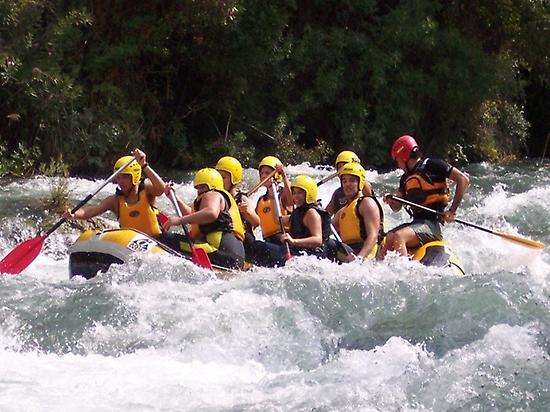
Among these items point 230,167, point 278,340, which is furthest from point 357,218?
point 278,340

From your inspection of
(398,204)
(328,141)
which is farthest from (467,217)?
(328,141)

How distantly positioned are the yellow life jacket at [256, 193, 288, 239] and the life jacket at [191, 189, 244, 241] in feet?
2.23

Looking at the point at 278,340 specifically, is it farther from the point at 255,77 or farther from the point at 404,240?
the point at 255,77

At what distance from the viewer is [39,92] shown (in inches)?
537

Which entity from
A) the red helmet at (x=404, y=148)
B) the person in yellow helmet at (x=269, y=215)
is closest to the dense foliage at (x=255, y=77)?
the person in yellow helmet at (x=269, y=215)

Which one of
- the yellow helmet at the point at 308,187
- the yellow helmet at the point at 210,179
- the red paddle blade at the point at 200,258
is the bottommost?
the red paddle blade at the point at 200,258

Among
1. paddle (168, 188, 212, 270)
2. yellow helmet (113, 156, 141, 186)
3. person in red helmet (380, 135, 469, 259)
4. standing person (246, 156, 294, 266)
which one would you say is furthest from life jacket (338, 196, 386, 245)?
yellow helmet (113, 156, 141, 186)

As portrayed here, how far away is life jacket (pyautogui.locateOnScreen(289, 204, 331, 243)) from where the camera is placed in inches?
359

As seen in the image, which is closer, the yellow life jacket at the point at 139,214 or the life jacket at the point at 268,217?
the yellow life jacket at the point at 139,214

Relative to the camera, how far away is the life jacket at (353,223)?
358 inches

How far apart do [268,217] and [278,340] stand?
3.01 metres

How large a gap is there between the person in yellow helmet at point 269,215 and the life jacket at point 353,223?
1.90ft

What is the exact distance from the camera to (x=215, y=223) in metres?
8.76

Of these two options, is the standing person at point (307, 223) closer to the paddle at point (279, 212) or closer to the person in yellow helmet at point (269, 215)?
the paddle at point (279, 212)
